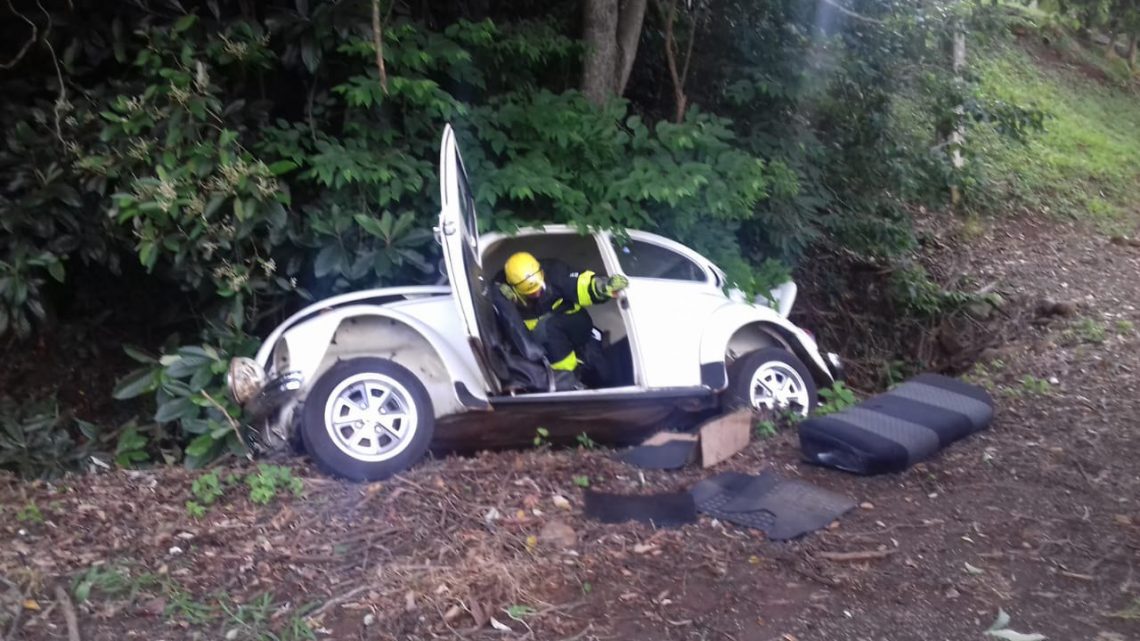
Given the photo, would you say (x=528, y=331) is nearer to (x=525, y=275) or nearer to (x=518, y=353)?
(x=518, y=353)

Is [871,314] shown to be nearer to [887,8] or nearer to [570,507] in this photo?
[887,8]

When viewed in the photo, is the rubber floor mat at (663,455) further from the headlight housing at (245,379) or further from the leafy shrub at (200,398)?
the leafy shrub at (200,398)

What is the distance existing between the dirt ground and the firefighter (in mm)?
725

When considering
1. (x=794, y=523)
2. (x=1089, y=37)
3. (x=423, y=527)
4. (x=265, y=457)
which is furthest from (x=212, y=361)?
(x=1089, y=37)

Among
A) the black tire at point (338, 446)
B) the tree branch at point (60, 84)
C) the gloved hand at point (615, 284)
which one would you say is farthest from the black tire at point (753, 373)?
the tree branch at point (60, 84)

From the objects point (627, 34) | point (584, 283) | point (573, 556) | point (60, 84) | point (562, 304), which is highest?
point (627, 34)

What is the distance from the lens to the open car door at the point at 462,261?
17.7 feet

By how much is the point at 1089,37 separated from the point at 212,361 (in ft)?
63.0

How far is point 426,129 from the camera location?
285 inches

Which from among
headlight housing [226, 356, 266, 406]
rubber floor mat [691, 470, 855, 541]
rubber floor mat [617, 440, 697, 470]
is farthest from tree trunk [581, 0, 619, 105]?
rubber floor mat [691, 470, 855, 541]

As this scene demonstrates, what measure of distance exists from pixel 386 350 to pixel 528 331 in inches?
34.2

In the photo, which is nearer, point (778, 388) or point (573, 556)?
point (573, 556)

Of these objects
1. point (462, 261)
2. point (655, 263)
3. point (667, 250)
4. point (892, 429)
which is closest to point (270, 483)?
point (462, 261)

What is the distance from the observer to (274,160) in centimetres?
690
